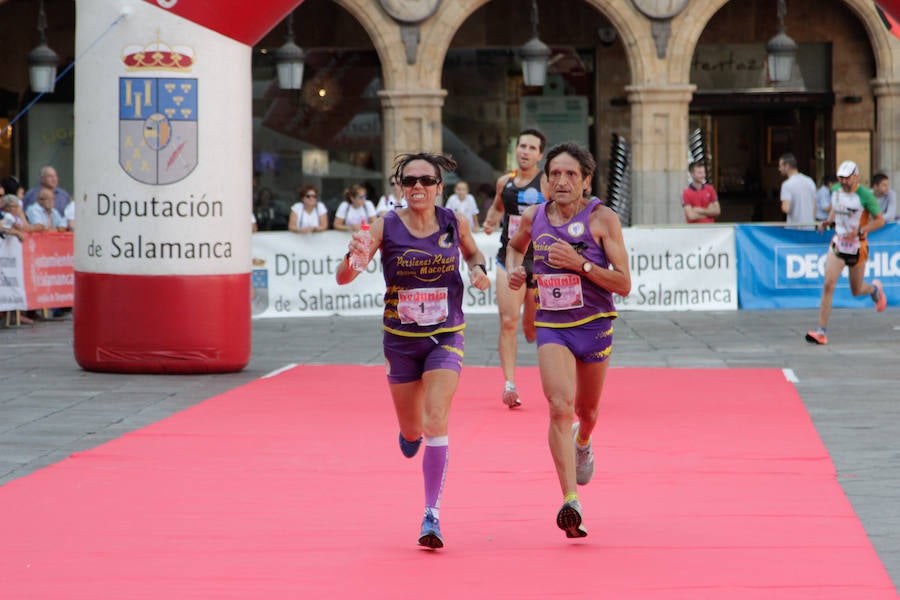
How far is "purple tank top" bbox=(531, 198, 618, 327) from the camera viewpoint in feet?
22.1

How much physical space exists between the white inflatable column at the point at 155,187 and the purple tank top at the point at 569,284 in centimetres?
646

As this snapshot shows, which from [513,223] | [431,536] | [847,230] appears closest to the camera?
[431,536]

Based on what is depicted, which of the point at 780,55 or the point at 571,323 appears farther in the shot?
the point at 780,55

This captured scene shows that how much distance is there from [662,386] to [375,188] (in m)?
16.1

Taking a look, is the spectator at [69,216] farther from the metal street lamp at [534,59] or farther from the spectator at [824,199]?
the spectator at [824,199]

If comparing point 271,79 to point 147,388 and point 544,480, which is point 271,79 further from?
point 544,480

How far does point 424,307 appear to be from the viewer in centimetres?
671

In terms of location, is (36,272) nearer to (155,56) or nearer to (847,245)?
(155,56)

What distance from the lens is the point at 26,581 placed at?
5758 mm

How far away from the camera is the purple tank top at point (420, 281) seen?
671 cm

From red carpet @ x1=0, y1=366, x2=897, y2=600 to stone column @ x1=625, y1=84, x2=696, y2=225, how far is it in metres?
14.1

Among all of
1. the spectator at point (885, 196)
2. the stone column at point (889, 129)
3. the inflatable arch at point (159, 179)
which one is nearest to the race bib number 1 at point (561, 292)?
the inflatable arch at point (159, 179)

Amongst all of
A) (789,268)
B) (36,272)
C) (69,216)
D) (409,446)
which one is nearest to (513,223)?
(409,446)

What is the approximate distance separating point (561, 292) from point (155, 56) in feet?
22.4
